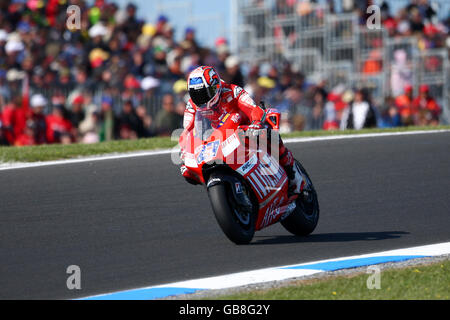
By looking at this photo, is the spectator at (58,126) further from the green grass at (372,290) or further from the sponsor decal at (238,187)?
the green grass at (372,290)

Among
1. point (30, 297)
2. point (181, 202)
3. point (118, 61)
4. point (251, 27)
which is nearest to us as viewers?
point (30, 297)

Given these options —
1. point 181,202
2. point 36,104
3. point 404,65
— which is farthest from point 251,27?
point 181,202

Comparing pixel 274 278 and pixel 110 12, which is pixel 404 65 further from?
pixel 274 278

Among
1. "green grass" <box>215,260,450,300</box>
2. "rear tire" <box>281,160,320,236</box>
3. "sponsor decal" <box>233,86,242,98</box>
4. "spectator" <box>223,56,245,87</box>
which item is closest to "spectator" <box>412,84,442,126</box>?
"spectator" <box>223,56,245,87</box>

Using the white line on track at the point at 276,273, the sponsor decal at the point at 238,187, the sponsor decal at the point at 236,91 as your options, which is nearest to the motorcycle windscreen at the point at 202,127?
the sponsor decal at the point at 236,91

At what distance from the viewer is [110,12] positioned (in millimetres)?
17484

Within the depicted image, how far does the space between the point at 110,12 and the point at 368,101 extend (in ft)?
17.1

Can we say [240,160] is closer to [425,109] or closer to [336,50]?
[425,109]

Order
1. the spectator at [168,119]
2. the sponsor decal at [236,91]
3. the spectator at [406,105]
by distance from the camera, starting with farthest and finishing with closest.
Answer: the spectator at [406,105]
the spectator at [168,119]
the sponsor decal at [236,91]


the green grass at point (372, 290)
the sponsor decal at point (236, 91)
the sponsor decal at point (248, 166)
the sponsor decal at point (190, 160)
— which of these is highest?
the sponsor decal at point (236, 91)

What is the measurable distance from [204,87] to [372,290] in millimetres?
2366

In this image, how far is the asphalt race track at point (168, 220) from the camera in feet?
22.6

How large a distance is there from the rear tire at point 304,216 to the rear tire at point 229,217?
26.0 inches

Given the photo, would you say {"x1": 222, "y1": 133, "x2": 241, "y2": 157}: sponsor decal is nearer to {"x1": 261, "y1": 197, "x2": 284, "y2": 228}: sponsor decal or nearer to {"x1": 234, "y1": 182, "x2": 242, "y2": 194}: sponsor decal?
{"x1": 234, "y1": 182, "x2": 242, "y2": 194}: sponsor decal
